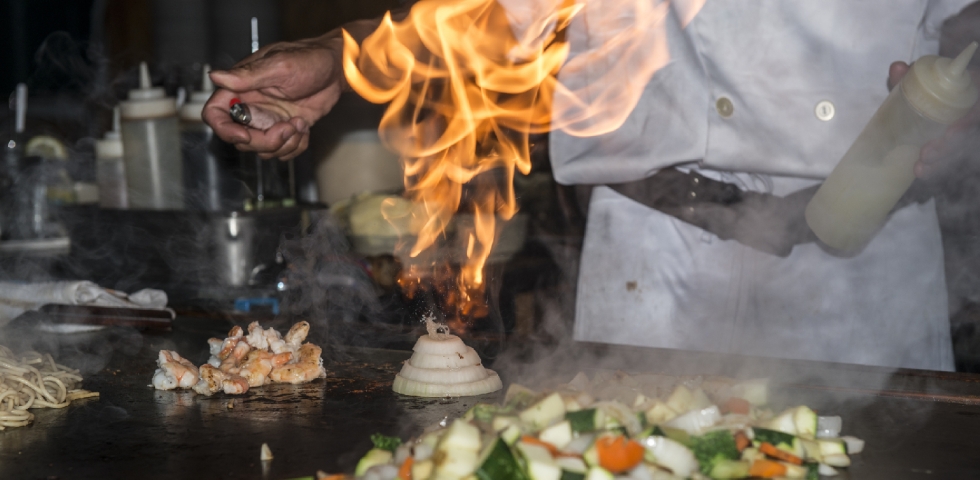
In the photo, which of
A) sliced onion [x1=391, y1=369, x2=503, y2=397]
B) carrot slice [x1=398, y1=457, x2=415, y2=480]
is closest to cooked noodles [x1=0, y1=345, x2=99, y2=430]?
sliced onion [x1=391, y1=369, x2=503, y2=397]

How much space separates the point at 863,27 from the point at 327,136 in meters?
3.04

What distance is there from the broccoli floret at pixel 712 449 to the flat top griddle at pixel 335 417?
10.0 inches

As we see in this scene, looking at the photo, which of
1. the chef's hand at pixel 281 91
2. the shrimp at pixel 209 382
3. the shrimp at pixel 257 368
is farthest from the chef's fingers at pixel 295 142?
the shrimp at pixel 209 382

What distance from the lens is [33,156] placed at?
19.2ft

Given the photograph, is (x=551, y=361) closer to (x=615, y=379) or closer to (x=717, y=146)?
(x=615, y=379)

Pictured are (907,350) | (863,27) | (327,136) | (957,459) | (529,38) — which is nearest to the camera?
(957,459)

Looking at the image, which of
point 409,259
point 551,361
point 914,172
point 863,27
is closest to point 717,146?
Answer: point 863,27

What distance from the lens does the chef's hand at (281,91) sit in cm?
310

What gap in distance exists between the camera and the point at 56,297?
11.4 ft

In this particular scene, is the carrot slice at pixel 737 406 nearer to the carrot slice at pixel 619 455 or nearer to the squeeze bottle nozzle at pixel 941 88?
the carrot slice at pixel 619 455

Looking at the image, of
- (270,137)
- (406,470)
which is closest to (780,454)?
(406,470)

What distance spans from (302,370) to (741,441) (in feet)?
4.53

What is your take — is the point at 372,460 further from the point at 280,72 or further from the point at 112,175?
the point at 112,175

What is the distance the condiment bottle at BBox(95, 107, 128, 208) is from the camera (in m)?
4.89
